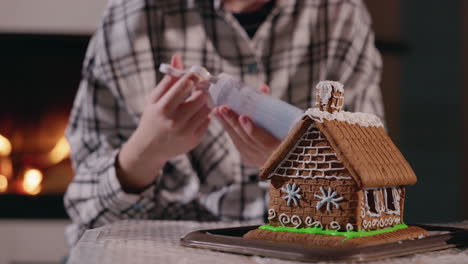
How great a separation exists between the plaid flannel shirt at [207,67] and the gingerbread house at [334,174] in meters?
0.58

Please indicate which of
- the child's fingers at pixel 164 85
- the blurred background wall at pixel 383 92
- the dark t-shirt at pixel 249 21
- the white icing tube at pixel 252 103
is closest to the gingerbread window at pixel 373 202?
the white icing tube at pixel 252 103

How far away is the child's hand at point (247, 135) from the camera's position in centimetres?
76

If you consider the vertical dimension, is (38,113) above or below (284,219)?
above

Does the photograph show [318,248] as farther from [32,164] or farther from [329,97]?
[32,164]

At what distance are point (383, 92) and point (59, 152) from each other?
1.12m

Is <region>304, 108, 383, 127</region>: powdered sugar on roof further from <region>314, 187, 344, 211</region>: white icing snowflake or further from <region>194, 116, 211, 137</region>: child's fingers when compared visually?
<region>194, 116, 211, 137</region>: child's fingers

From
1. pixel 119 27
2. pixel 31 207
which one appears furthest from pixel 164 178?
pixel 31 207

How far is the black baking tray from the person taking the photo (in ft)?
1.50

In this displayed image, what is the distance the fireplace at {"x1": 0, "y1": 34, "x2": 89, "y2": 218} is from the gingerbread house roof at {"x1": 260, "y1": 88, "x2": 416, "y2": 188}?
1.49 metres

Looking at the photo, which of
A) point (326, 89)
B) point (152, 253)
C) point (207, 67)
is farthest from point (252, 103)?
point (207, 67)

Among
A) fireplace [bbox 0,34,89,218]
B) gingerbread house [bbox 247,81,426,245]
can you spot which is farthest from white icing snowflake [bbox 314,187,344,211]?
fireplace [bbox 0,34,89,218]

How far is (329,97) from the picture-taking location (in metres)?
0.57

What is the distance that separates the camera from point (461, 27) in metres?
2.11

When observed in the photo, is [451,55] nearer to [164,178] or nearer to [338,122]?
[164,178]
